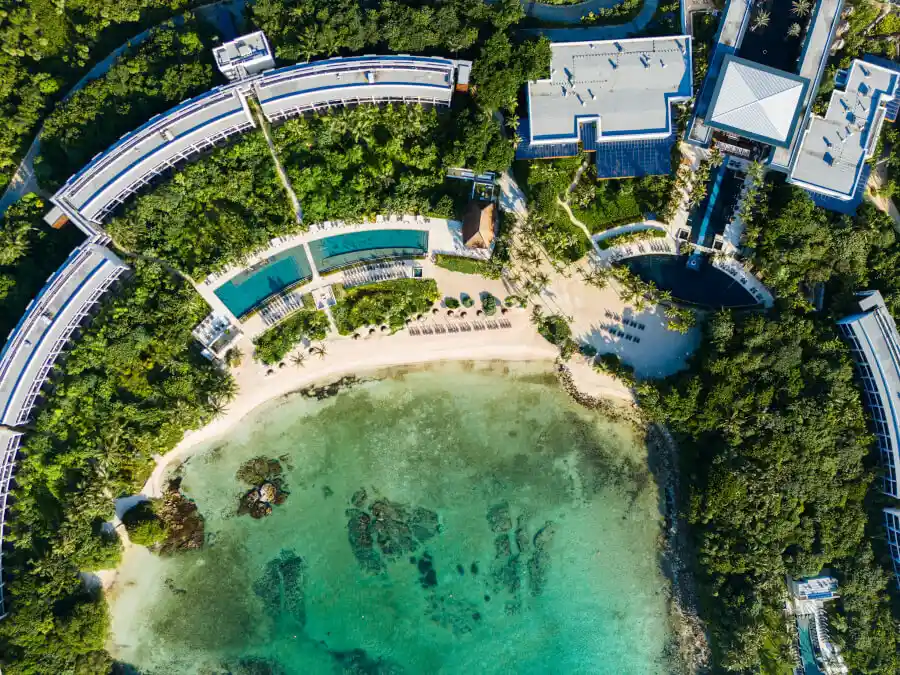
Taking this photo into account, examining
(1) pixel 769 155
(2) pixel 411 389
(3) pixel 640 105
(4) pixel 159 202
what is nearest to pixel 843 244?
(1) pixel 769 155

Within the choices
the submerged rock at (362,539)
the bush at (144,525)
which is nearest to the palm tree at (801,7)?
the submerged rock at (362,539)

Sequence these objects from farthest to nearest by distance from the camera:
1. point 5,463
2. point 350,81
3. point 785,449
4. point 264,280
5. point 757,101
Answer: point 264,280, point 757,101, point 785,449, point 350,81, point 5,463

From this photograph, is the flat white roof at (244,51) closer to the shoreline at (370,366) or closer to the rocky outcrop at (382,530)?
the shoreline at (370,366)

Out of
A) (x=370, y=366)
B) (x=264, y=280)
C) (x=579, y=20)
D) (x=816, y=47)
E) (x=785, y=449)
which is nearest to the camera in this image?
(x=785, y=449)

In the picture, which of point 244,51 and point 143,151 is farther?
point 244,51

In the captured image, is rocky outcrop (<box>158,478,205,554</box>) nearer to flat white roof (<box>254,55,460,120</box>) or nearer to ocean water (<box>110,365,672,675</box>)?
→ ocean water (<box>110,365,672,675</box>)

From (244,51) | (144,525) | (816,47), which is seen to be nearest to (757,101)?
(816,47)

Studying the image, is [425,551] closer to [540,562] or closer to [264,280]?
[540,562]
